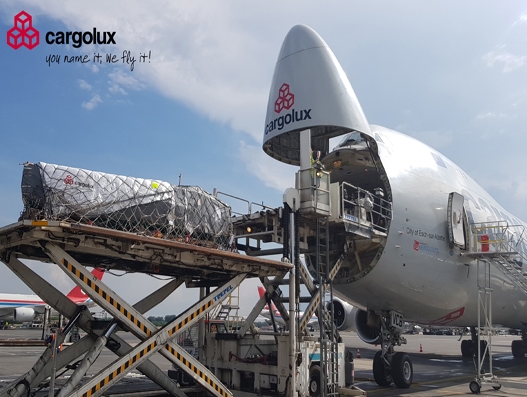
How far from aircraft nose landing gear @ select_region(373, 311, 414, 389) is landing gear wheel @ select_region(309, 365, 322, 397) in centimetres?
363

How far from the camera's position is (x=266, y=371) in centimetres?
959

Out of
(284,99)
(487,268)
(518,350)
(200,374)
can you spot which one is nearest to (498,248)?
(487,268)

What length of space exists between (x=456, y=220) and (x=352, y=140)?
379 cm

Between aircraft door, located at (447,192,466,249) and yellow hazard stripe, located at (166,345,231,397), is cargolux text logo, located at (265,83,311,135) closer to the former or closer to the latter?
aircraft door, located at (447,192,466,249)

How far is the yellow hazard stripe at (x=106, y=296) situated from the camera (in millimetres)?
7246

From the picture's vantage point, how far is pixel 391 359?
13.1 metres

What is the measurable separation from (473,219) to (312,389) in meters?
8.00

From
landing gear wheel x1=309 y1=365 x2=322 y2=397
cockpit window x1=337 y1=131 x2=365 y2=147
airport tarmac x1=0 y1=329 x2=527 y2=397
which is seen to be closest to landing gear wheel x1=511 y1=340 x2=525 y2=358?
airport tarmac x1=0 y1=329 x2=527 y2=397

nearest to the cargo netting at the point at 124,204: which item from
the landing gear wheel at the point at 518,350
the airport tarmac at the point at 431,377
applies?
the airport tarmac at the point at 431,377

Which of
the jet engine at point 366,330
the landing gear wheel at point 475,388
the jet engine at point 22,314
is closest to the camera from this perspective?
the landing gear wheel at point 475,388

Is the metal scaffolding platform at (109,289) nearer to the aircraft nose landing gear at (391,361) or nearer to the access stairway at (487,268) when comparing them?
the aircraft nose landing gear at (391,361)

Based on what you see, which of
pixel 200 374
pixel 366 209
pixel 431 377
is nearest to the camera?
pixel 200 374

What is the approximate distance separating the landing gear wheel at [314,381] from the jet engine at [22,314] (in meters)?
53.1

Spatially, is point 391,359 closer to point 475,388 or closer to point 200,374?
point 475,388
